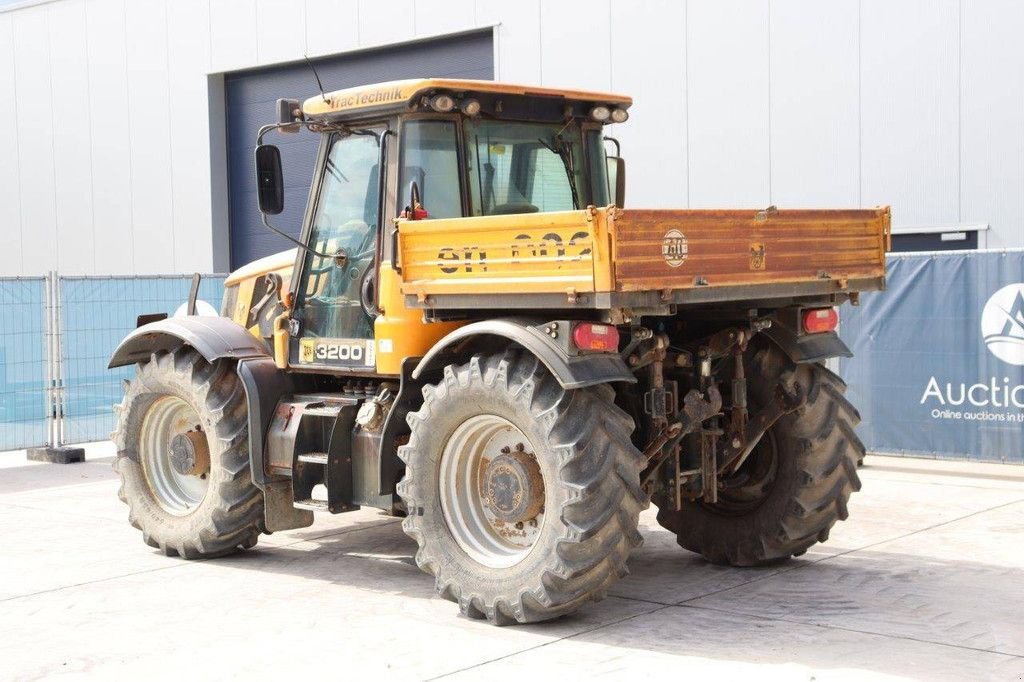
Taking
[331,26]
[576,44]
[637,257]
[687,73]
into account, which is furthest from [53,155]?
[637,257]

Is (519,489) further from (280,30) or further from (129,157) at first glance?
(129,157)

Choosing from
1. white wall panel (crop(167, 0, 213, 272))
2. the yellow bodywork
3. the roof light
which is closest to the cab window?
the roof light

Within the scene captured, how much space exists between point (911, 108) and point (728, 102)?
7.90ft

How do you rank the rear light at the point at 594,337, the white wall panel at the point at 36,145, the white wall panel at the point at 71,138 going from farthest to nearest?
the white wall panel at the point at 36,145, the white wall panel at the point at 71,138, the rear light at the point at 594,337

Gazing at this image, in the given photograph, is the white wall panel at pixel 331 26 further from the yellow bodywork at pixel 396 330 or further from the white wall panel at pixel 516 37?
the yellow bodywork at pixel 396 330

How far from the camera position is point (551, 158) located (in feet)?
Result: 26.6

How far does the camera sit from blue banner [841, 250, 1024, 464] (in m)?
11.8

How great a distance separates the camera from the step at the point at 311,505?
7.98 metres

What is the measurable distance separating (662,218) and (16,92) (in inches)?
982

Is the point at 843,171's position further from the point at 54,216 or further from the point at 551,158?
the point at 54,216

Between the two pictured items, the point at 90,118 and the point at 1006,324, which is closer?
the point at 1006,324

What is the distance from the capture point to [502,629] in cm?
682

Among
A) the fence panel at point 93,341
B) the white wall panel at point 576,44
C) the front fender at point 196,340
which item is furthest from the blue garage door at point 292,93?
the front fender at point 196,340

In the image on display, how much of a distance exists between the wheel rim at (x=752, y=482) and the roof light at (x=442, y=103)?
8.88 feet
